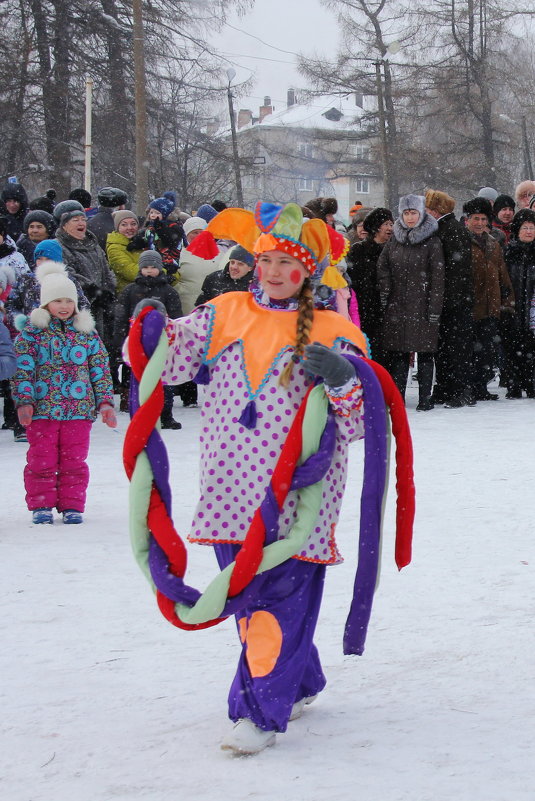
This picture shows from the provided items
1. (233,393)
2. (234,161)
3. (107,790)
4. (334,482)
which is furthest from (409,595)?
(234,161)

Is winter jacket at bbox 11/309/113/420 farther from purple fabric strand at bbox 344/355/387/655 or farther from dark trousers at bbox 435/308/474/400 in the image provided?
dark trousers at bbox 435/308/474/400

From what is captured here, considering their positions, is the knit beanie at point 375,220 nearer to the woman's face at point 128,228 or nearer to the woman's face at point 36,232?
the woman's face at point 128,228

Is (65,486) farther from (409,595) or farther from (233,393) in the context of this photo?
(233,393)

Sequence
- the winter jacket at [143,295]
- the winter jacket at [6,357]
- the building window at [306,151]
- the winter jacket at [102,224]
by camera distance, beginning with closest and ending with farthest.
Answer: the winter jacket at [6,357]
the winter jacket at [143,295]
the winter jacket at [102,224]
the building window at [306,151]

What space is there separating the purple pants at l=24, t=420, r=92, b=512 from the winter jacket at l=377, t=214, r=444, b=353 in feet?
14.8

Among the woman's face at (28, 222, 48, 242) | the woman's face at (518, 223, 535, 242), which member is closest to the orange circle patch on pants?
the woman's face at (28, 222, 48, 242)

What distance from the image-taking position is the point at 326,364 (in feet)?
10.9

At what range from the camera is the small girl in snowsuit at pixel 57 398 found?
21.5ft

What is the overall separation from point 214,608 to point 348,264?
25.3 ft

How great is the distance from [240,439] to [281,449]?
0.44 ft

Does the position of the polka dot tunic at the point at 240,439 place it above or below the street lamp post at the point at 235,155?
below

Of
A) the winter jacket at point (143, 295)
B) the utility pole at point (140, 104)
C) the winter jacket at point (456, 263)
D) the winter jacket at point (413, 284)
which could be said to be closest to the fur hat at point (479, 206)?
the winter jacket at point (456, 263)

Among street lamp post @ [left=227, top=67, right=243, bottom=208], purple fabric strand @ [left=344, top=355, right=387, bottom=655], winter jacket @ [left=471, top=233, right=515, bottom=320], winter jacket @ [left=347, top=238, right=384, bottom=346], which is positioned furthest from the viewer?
street lamp post @ [left=227, top=67, right=243, bottom=208]

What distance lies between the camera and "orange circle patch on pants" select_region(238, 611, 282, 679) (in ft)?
11.1
